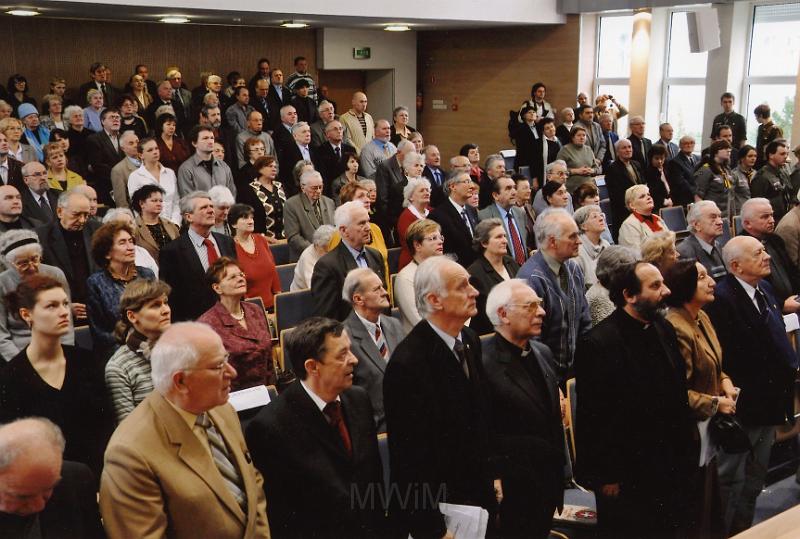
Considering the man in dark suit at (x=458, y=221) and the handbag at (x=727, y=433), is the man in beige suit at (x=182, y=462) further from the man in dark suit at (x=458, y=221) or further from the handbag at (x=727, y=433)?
the man in dark suit at (x=458, y=221)

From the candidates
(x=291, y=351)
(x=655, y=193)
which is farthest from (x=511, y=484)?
(x=655, y=193)

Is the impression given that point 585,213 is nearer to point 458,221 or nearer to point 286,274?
point 458,221

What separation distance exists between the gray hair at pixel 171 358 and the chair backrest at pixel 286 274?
3.23 metres

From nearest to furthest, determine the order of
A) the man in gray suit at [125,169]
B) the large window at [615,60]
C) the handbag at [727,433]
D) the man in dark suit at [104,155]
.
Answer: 1. the handbag at [727,433]
2. the man in gray suit at [125,169]
3. the man in dark suit at [104,155]
4. the large window at [615,60]

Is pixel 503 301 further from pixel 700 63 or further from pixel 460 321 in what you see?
pixel 700 63

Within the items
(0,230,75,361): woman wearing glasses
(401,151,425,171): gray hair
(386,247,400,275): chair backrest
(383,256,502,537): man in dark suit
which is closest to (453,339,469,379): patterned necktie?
(383,256,502,537): man in dark suit

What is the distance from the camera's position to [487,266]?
4562 millimetres

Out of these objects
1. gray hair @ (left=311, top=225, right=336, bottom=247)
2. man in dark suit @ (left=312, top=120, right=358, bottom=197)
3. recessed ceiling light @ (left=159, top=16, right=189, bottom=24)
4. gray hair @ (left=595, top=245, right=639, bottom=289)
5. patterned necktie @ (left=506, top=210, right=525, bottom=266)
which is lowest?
patterned necktie @ (left=506, top=210, right=525, bottom=266)

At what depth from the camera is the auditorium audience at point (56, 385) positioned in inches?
114

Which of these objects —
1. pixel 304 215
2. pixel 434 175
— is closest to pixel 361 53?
pixel 434 175

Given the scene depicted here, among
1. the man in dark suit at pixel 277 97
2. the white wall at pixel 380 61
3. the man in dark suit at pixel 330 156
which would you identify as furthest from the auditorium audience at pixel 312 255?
the white wall at pixel 380 61

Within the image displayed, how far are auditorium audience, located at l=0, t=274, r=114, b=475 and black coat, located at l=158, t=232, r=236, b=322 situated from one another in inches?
59.7

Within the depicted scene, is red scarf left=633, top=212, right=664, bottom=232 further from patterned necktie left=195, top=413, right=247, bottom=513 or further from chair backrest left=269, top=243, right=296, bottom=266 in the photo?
patterned necktie left=195, top=413, right=247, bottom=513

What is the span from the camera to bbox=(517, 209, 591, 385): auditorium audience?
4089mm
